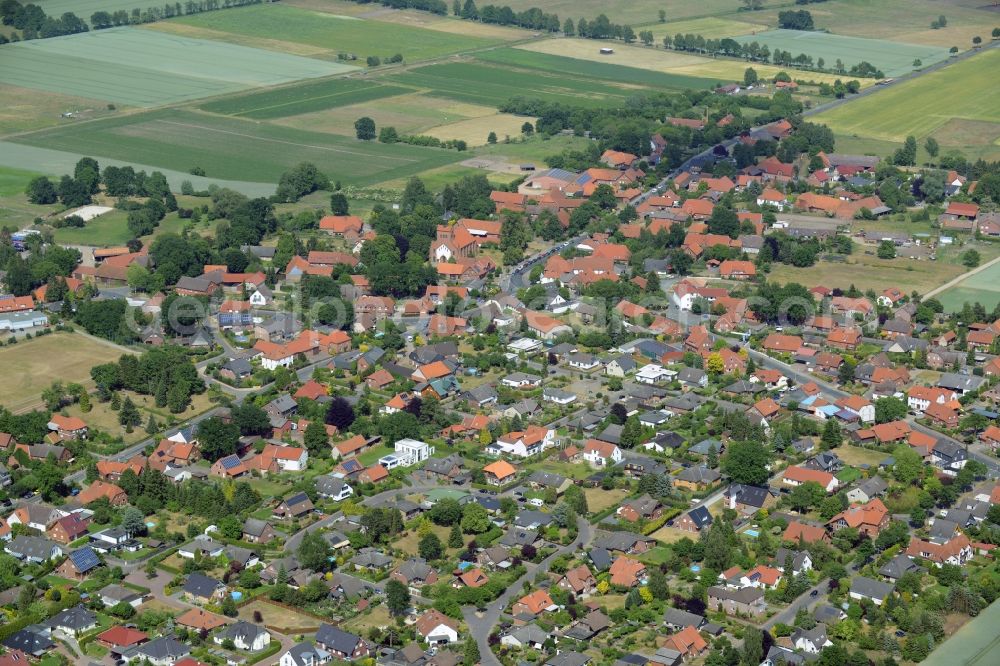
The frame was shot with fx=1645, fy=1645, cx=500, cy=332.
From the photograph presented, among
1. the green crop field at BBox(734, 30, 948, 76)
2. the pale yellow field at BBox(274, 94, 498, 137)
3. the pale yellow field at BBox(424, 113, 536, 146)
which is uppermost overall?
the green crop field at BBox(734, 30, 948, 76)

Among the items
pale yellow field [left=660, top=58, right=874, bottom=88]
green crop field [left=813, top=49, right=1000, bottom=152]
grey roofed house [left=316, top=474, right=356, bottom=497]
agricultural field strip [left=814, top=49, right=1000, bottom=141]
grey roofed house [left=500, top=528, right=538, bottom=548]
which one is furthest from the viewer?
pale yellow field [left=660, top=58, right=874, bottom=88]

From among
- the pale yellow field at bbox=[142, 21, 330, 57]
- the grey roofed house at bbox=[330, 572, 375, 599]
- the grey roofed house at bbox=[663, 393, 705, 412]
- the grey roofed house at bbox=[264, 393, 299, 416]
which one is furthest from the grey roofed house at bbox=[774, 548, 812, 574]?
the pale yellow field at bbox=[142, 21, 330, 57]

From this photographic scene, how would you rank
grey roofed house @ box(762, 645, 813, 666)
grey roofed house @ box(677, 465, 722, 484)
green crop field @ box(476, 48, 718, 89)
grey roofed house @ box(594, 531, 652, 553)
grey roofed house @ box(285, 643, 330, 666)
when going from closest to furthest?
1. grey roofed house @ box(762, 645, 813, 666)
2. grey roofed house @ box(285, 643, 330, 666)
3. grey roofed house @ box(594, 531, 652, 553)
4. grey roofed house @ box(677, 465, 722, 484)
5. green crop field @ box(476, 48, 718, 89)

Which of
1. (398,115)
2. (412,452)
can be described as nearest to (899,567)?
(412,452)

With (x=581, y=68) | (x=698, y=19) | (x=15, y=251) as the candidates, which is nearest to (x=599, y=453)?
(x=15, y=251)

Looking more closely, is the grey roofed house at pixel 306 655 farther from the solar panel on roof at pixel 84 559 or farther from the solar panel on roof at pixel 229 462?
the solar panel on roof at pixel 229 462

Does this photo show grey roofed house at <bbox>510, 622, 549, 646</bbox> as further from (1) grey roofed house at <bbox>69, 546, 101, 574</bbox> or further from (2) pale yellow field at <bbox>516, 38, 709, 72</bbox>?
(2) pale yellow field at <bbox>516, 38, 709, 72</bbox>

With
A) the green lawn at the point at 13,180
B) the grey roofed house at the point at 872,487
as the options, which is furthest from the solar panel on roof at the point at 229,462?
the green lawn at the point at 13,180
